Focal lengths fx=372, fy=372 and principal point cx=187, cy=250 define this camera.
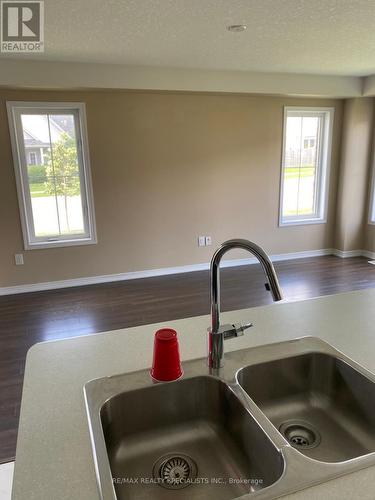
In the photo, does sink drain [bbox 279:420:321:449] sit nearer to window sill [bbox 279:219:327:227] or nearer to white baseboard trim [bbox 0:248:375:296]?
white baseboard trim [bbox 0:248:375:296]

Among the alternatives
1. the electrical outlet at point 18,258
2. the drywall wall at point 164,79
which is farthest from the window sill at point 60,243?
the drywall wall at point 164,79

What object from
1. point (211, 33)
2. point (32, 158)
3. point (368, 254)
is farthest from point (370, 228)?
point (32, 158)

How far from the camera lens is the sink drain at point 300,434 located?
1.05m

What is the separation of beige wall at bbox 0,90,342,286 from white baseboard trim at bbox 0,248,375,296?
75mm

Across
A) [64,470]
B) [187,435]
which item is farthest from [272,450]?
[64,470]

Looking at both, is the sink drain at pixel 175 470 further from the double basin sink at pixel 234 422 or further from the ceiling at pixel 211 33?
the ceiling at pixel 211 33

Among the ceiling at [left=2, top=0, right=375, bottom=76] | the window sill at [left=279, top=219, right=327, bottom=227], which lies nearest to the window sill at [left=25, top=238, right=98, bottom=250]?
the ceiling at [left=2, top=0, right=375, bottom=76]

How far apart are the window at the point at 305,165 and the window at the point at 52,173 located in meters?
2.68

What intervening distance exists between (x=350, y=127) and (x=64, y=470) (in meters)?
5.48

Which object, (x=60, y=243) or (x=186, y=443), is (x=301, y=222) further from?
(x=186, y=443)

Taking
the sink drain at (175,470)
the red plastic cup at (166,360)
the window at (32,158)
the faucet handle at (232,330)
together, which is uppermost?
the window at (32,158)

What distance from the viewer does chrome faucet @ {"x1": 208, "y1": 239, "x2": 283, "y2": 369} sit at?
98cm

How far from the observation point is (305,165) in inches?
211

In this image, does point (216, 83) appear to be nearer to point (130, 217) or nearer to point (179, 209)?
point (179, 209)
